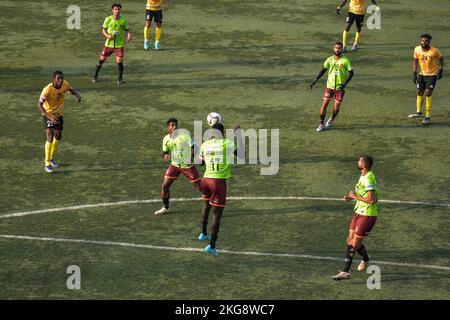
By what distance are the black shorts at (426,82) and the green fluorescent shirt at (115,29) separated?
8835 mm

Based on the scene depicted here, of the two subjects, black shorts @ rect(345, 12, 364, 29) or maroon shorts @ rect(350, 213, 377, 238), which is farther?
black shorts @ rect(345, 12, 364, 29)

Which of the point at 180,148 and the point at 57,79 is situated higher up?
the point at 57,79

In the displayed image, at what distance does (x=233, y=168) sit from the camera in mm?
24734

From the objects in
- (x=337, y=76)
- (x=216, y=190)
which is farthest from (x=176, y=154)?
(x=337, y=76)

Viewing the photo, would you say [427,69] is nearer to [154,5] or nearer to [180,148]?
[180,148]

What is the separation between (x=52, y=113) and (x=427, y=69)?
1030cm

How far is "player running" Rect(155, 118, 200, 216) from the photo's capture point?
21.4 meters

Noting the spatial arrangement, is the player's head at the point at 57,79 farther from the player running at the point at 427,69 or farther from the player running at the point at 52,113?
the player running at the point at 427,69

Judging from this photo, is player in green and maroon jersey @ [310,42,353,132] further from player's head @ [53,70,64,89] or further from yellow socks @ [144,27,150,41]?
yellow socks @ [144,27,150,41]

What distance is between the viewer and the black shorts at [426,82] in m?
27.6

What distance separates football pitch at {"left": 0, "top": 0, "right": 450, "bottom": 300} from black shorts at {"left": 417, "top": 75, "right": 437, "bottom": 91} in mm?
1019

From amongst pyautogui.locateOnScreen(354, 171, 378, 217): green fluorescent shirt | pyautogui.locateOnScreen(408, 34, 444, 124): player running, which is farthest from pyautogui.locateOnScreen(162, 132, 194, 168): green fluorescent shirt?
pyautogui.locateOnScreen(408, 34, 444, 124): player running

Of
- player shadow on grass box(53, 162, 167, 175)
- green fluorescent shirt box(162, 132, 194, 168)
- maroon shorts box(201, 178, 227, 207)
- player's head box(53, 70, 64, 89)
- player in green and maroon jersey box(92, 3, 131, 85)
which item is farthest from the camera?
player in green and maroon jersey box(92, 3, 131, 85)
